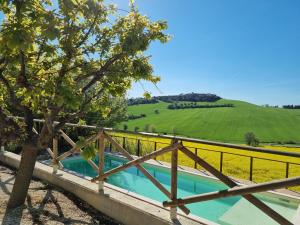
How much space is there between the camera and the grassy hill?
52.5 m

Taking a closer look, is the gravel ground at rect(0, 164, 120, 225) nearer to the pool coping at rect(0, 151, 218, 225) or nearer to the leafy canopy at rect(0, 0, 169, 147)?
the pool coping at rect(0, 151, 218, 225)

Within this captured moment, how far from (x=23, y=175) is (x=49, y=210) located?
2.48 feet

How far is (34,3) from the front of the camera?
3.04m

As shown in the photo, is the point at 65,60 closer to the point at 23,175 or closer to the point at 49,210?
the point at 23,175

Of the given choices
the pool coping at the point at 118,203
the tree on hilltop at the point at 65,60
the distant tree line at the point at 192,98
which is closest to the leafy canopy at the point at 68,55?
the tree on hilltop at the point at 65,60

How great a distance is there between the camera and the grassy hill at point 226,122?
5250 cm

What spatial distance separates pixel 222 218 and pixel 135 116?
2303 inches

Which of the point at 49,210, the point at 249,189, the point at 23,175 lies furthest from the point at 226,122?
the point at 249,189

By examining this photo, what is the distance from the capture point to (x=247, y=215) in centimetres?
629

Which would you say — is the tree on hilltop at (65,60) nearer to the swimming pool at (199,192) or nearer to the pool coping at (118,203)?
the pool coping at (118,203)

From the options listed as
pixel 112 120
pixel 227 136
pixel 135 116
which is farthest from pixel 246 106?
pixel 112 120

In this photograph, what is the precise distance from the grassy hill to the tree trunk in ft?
147

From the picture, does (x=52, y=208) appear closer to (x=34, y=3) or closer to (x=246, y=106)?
(x=34, y=3)

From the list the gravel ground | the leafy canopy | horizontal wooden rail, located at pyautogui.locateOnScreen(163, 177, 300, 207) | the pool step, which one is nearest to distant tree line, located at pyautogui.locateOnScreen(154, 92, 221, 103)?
the pool step
